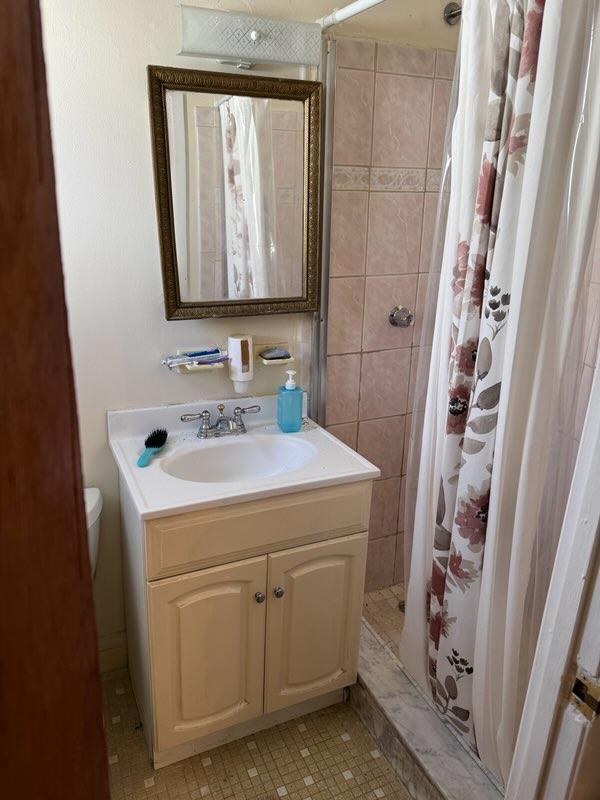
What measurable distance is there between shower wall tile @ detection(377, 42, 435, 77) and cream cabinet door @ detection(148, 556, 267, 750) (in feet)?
4.91

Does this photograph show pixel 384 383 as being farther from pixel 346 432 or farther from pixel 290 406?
pixel 290 406

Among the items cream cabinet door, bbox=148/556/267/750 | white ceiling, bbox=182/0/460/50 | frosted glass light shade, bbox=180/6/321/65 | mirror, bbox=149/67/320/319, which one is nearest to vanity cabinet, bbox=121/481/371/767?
cream cabinet door, bbox=148/556/267/750

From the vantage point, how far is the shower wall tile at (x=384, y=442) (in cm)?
219

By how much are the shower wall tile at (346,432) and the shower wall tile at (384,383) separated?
0.16ft

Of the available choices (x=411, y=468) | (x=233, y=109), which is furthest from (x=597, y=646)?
(x=233, y=109)

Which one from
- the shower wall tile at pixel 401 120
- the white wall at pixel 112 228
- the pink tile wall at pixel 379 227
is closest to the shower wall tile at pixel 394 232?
the pink tile wall at pixel 379 227

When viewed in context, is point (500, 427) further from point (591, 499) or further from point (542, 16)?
point (542, 16)

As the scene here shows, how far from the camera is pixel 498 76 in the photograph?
127cm

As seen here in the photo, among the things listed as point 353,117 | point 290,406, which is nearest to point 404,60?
point 353,117

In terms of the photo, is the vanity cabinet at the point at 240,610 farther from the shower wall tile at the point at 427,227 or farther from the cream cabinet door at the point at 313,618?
the shower wall tile at the point at 427,227

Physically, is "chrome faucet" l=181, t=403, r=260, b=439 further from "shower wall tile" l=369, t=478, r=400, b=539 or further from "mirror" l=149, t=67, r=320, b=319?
"shower wall tile" l=369, t=478, r=400, b=539

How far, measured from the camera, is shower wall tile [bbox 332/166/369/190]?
1.86 m

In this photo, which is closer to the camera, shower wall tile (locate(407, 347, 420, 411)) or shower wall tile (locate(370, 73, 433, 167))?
shower wall tile (locate(370, 73, 433, 167))

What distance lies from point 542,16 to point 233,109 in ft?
2.68
